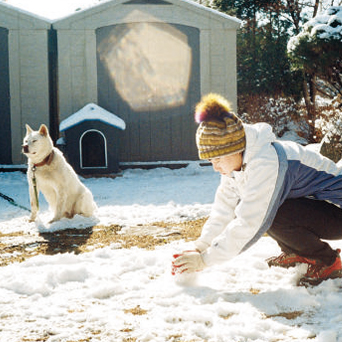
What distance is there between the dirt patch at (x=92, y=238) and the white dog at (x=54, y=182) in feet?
1.41

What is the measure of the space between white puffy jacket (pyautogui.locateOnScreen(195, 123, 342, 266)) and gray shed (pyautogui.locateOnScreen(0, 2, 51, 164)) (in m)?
8.92

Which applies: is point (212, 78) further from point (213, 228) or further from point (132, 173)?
point (213, 228)

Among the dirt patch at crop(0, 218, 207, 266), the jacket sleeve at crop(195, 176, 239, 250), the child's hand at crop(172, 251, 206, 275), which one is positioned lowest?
the dirt patch at crop(0, 218, 207, 266)

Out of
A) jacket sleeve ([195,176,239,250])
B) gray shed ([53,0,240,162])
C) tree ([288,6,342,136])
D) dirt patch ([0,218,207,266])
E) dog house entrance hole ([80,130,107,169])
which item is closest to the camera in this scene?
jacket sleeve ([195,176,239,250])

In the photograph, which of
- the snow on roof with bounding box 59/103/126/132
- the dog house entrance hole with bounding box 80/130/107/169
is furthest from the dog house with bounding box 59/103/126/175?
the dog house entrance hole with bounding box 80/130/107/169

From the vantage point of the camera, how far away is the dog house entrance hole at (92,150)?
10227 millimetres

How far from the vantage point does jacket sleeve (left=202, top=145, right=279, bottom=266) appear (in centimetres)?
225

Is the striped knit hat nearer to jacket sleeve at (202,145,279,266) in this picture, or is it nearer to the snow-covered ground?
jacket sleeve at (202,145,279,266)

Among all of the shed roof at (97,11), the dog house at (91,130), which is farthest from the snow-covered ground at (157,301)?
the shed roof at (97,11)

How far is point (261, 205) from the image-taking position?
7.41ft

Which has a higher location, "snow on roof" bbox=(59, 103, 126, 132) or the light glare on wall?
the light glare on wall

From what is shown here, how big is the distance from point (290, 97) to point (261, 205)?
14.6 m

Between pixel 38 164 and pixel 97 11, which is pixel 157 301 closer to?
pixel 38 164

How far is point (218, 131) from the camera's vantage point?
228cm
